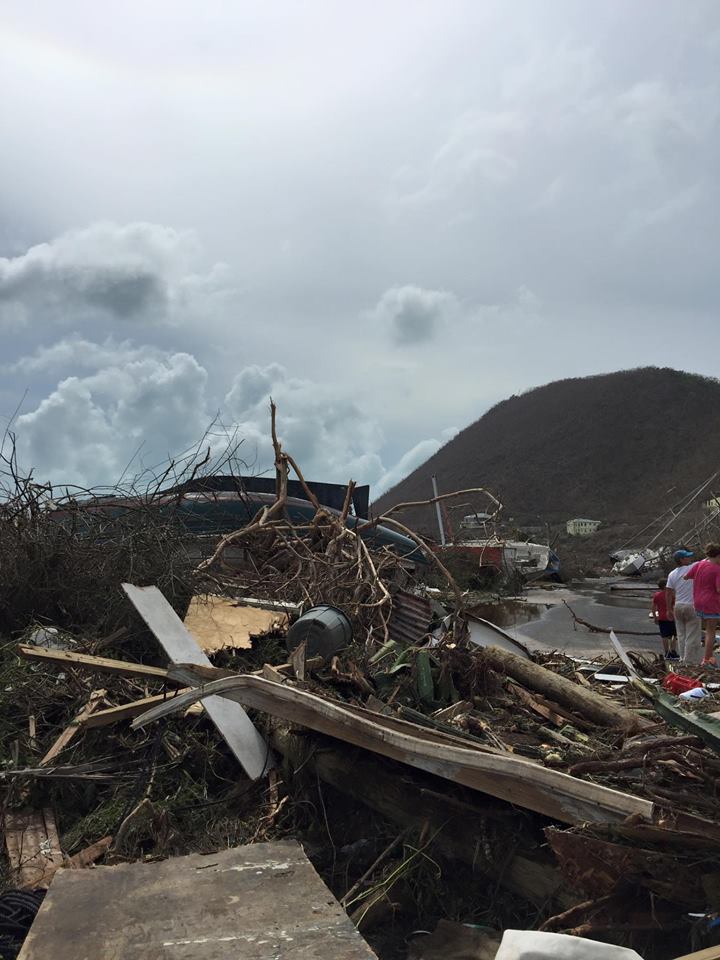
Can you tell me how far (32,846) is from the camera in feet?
13.0

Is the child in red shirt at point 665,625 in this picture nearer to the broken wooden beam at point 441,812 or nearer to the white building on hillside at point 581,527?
the broken wooden beam at point 441,812

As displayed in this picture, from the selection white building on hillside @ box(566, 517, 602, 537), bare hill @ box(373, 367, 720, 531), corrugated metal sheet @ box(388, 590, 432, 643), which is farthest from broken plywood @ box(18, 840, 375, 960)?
bare hill @ box(373, 367, 720, 531)

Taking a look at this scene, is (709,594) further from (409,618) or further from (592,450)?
(592,450)

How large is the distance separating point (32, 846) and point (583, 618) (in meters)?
13.2

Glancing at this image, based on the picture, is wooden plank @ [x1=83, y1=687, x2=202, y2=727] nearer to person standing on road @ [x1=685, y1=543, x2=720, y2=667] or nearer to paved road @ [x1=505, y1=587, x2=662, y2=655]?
person standing on road @ [x1=685, y1=543, x2=720, y2=667]

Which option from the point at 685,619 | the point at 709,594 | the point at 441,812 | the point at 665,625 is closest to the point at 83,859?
the point at 441,812

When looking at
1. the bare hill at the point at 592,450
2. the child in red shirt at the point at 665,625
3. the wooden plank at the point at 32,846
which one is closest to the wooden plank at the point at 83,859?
the wooden plank at the point at 32,846

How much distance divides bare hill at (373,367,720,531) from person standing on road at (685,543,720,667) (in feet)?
170

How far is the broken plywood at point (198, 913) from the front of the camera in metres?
2.52

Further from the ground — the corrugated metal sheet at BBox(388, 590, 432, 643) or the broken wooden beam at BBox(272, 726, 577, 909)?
the corrugated metal sheet at BBox(388, 590, 432, 643)

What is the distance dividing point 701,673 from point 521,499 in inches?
2858

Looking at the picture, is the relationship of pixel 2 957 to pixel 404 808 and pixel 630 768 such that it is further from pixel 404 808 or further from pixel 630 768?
pixel 630 768

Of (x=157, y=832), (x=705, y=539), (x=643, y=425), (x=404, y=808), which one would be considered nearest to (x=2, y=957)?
(x=157, y=832)

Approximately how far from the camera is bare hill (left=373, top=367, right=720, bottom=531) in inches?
2844
